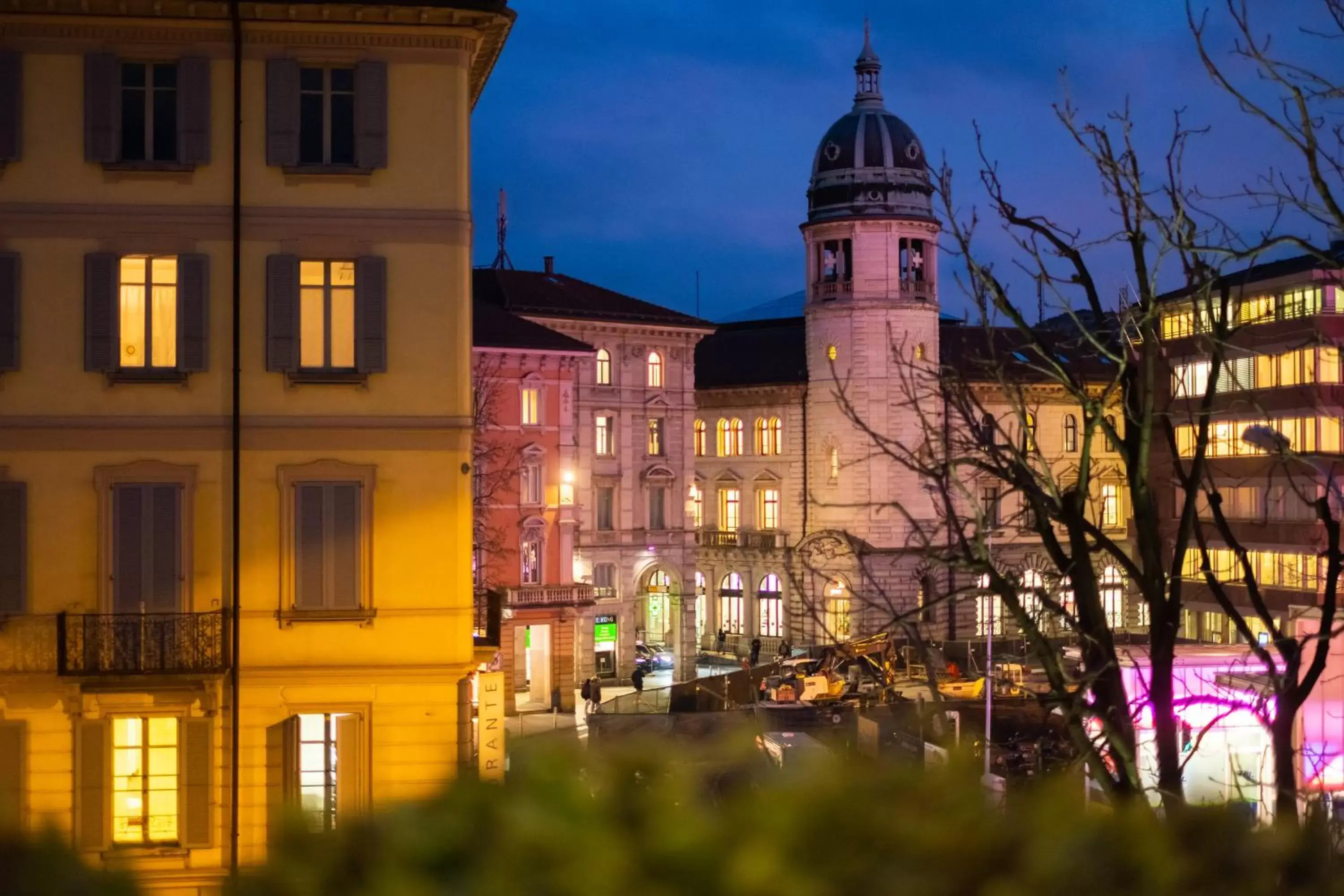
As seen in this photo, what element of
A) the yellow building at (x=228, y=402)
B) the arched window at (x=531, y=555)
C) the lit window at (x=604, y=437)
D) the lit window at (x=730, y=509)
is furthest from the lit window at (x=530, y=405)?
the yellow building at (x=228, y=402)

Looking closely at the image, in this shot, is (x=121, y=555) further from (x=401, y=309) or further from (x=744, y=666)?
(x=744, y=666)

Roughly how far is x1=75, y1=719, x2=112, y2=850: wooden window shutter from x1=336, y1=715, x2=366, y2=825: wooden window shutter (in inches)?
93.8

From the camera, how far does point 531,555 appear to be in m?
56.9

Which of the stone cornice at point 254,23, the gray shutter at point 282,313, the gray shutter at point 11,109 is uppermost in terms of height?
the stone cornice at point 254,23

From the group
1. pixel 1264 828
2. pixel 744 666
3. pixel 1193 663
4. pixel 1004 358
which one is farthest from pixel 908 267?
pixel 1264 828

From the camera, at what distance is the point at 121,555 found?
18.2m

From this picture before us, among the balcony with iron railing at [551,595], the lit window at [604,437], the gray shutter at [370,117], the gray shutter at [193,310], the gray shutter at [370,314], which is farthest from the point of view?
the lit window at [604,437]

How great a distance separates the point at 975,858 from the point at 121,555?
14479mm

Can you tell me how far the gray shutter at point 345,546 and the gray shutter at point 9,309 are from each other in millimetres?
3659

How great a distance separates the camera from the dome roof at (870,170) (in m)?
74.4

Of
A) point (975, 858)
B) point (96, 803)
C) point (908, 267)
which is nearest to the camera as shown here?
point (975, 858)

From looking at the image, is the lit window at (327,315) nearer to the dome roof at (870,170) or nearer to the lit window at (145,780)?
the lit window at (145,780)

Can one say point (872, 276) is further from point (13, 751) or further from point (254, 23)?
point (13, 751)

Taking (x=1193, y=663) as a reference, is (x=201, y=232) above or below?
above
